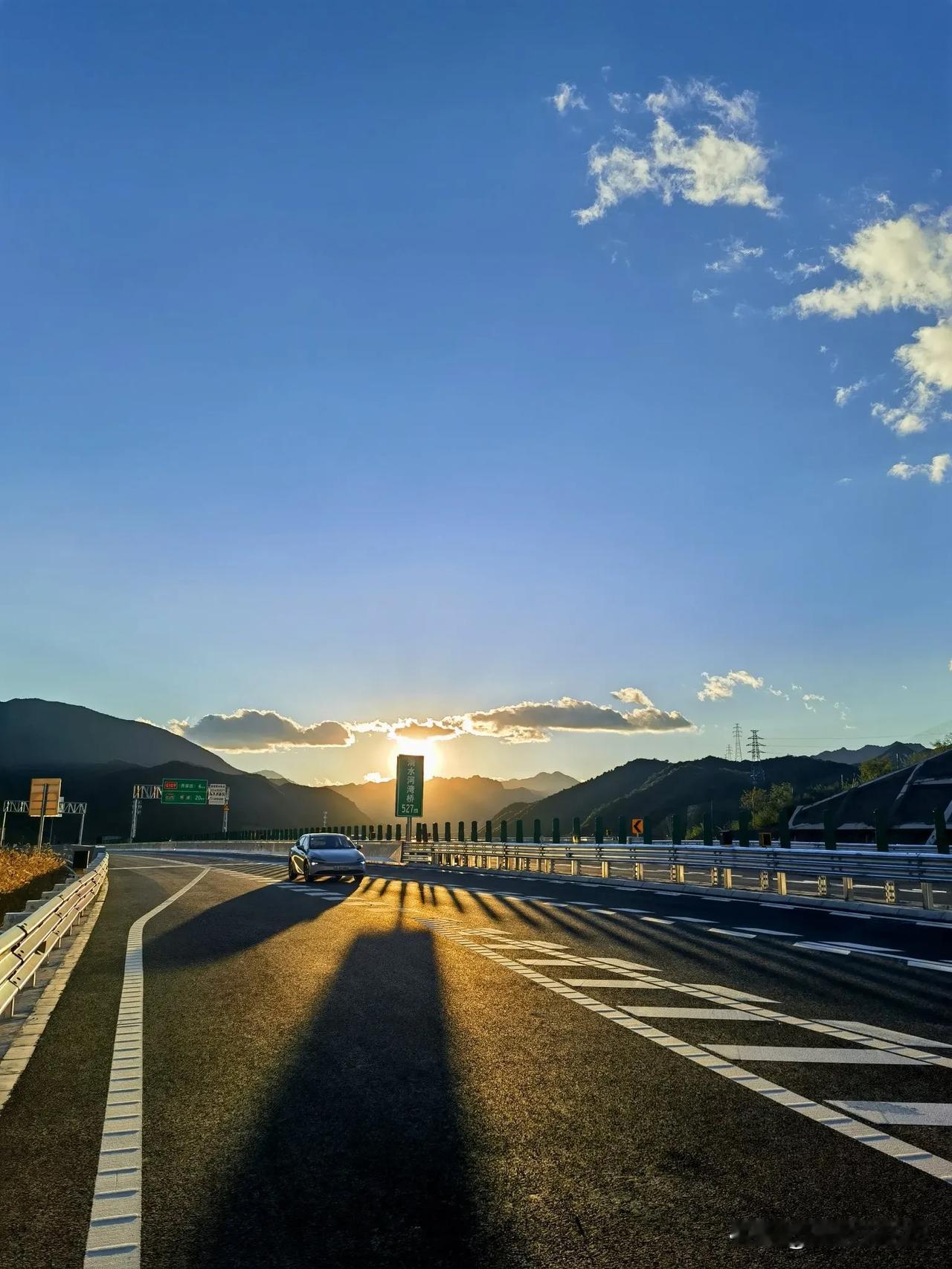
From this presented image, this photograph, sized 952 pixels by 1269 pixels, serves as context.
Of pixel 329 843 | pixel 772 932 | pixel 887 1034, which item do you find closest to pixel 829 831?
pixel 772 932

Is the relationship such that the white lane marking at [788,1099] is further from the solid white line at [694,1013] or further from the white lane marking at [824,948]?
the white lane marking at [824,948]

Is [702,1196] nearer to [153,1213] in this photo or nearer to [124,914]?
[153,1213]

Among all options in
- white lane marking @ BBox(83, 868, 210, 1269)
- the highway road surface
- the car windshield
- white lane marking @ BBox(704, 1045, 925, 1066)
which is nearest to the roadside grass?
the car windshield

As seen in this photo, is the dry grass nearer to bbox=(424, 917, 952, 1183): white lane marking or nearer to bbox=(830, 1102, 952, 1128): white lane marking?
bbox=(424, 917, 952, 1183): white lane marking

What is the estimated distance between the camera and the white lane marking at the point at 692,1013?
24.5 feet

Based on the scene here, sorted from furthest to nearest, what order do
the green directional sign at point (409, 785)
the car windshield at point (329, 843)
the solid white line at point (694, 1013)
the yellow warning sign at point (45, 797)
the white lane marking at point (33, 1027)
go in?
the yellow warning sign at point (45, 797)
the green directional sign at point (409, 785)
the car windshield at point (329, 843)
the solid white line at point (694, 1013)
the white lane marking at point (33, 1027)

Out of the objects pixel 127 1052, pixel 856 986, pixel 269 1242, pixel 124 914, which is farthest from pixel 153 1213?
pixel 124 914

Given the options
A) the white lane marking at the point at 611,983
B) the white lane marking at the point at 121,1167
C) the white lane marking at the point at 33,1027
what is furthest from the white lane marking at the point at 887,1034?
the white lane marking at the point at 33,1027

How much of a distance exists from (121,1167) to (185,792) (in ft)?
321

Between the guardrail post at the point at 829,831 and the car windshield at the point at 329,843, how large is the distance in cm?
1346

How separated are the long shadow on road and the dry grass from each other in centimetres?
1951

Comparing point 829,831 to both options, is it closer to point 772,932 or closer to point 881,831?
point 881,831

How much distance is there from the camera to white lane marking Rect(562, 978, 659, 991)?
9.09 metres

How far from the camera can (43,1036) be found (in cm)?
746
